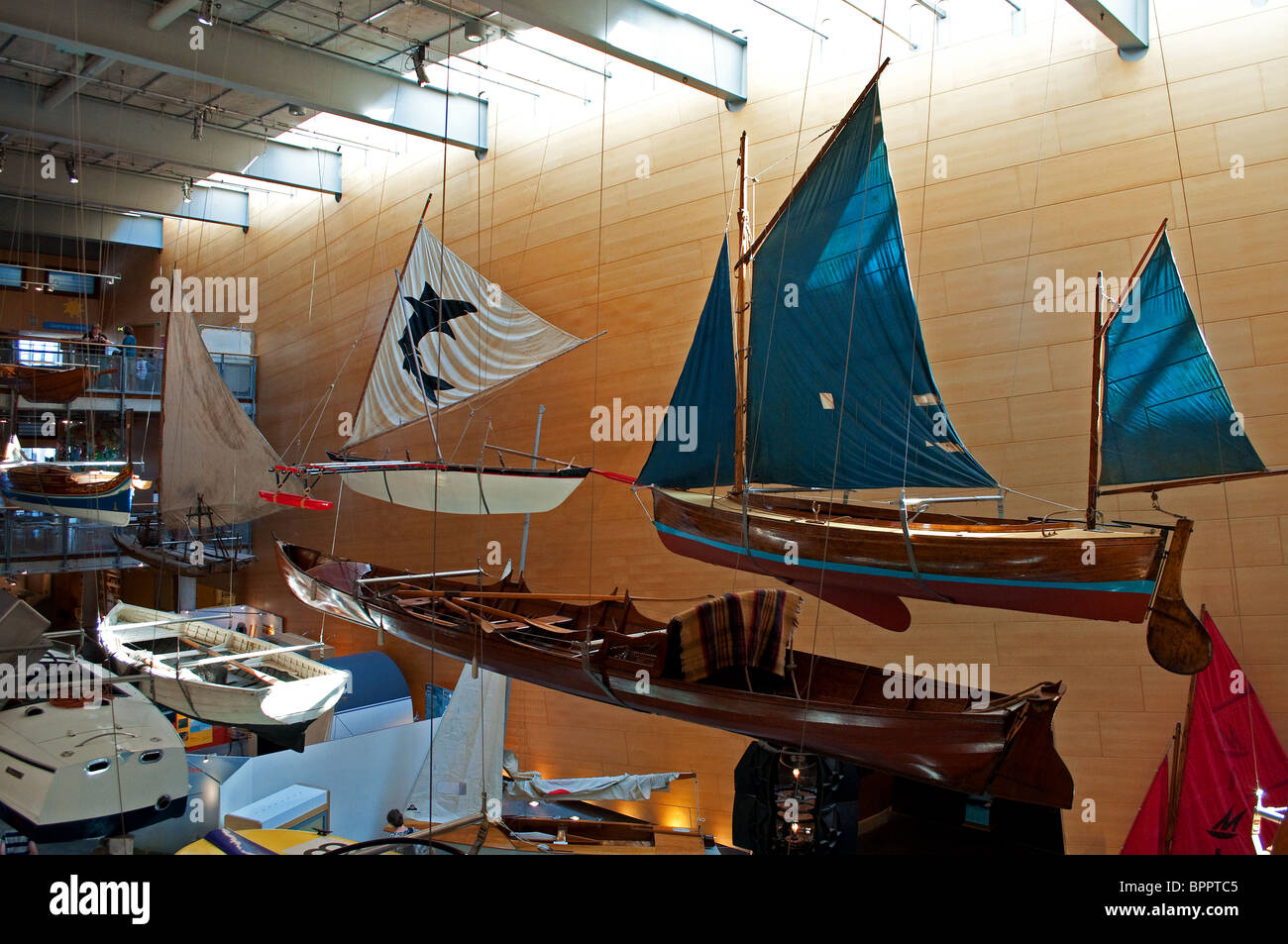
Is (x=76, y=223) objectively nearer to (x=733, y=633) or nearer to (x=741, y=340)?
(x=741, y=340)

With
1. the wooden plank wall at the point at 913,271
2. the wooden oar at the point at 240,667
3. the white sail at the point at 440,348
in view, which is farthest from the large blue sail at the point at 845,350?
the wooden oar at the point at 240,667

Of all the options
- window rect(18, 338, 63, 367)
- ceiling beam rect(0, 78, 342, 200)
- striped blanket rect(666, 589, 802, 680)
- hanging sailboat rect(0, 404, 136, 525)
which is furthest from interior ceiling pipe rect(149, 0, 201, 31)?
striped blanket rect(666, 589, 802, 680)

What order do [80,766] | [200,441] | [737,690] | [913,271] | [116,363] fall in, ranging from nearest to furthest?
[80,766] → [737,690] → [116,363] → [200,441] → [913,271]

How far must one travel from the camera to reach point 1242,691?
355 centimetres

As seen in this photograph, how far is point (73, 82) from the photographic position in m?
3.03

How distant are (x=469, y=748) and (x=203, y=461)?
1825mm

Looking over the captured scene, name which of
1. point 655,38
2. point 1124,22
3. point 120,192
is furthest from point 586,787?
point 1124,22

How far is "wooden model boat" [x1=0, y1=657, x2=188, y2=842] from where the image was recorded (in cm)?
240

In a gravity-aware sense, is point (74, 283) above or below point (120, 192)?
below

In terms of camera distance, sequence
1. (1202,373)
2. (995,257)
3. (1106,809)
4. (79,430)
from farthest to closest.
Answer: (995,257) → (1106,809) → (79,430) → (1202,373)
